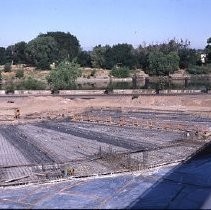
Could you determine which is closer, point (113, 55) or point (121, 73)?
point (121, 73)

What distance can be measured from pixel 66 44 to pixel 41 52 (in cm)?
1189

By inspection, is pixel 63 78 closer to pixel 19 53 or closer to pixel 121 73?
pixel 121 73

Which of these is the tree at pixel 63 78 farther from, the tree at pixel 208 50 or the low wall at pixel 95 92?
the tree at pixel 208 50

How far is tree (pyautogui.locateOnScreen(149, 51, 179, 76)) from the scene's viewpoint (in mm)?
60312

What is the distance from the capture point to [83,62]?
74.6 meters

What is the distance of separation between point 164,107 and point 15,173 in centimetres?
2016

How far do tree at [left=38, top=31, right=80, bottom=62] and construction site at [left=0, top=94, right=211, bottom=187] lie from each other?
36.2 metres

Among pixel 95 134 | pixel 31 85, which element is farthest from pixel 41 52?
pixel 95 134

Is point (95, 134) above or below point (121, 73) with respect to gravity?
below

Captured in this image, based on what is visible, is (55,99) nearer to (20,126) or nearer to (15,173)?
(20,126)

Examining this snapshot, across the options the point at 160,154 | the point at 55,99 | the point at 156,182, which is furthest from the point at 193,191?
the point at 55,99

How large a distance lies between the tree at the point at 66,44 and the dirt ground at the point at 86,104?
118 ft

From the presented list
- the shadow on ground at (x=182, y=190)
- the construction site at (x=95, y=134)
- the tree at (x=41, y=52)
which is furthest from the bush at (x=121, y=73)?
the shadow on ground at (x=182, y=190)

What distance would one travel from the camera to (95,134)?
86.4ft
